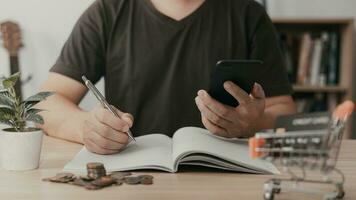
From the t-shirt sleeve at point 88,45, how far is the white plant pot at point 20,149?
58 centimetres

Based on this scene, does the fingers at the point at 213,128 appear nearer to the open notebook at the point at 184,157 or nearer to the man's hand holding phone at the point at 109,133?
the open notebook at the point at 184,157

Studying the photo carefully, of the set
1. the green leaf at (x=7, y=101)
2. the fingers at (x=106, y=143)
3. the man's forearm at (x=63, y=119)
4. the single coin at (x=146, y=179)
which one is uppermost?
the green leaf at (x=7, y=101)

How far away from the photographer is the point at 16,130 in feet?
3.07

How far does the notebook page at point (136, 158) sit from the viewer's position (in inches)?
36.3

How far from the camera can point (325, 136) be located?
634mm

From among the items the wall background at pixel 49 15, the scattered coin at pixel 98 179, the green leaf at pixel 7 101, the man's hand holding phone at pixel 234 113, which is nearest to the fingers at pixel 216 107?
the man's hand holding phone at pixel 234 113

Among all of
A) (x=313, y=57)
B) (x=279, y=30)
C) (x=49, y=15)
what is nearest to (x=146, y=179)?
(x=313, y=57)

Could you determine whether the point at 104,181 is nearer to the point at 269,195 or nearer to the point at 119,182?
the point at 119,182

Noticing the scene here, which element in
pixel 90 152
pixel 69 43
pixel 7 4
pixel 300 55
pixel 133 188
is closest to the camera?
pixel 133 188

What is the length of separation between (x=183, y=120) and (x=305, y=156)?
93 cm

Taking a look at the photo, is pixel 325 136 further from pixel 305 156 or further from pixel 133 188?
pixel 133 188

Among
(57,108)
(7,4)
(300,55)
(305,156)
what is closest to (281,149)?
(305,156)

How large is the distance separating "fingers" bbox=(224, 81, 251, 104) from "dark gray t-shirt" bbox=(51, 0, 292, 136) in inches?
17.9

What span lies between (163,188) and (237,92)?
31cm
